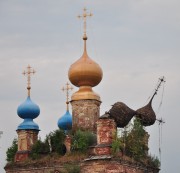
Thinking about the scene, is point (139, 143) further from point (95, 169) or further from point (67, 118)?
point (67, 118)

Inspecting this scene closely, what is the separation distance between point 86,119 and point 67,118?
4.26 m

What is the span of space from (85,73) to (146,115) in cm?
372

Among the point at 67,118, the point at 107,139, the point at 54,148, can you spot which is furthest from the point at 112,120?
the point at 67,118

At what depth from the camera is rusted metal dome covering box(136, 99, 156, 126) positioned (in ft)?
128

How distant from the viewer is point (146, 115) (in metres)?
39.0

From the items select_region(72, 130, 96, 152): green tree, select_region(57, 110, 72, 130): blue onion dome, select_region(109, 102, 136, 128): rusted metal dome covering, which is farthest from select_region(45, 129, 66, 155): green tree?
select_region(57, 110, 72, 130): blue onion dome

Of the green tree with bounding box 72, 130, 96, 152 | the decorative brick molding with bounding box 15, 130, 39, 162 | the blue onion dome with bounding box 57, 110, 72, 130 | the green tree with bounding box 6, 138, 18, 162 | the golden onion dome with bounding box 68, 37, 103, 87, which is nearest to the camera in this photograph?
the green tree with bounding box 72, 130, 96, 152

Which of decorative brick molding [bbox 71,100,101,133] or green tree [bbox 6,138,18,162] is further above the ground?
decorative brick molding [bbox 71,100,101,133]

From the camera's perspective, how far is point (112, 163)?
36.5 meters

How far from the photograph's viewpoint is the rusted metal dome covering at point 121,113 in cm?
3767

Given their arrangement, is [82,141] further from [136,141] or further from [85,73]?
[85,73]

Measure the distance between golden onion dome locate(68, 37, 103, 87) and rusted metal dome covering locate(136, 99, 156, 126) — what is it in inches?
109

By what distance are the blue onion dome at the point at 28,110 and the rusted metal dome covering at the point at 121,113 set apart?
15.9 ft

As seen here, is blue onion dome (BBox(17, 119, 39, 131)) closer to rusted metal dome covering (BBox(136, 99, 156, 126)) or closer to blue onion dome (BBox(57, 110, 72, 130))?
blue onion dome (BBox(57, 110, 72, 130))
